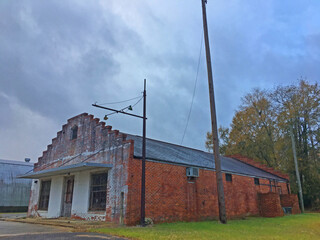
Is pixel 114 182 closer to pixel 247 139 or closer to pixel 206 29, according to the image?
pixel 206 29

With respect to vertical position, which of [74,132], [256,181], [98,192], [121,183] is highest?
[74,132]

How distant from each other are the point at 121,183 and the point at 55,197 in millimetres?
7863

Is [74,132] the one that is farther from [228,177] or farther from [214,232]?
[214,232]

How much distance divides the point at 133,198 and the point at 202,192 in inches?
232

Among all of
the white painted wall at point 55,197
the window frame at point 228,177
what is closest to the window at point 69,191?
the white painted wall at point 55,197

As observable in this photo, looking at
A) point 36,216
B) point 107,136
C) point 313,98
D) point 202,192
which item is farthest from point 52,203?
point 313,98

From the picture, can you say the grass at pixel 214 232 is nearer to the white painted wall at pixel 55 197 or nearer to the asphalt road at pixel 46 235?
the asphalt road at pixel 46 235

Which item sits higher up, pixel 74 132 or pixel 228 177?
pixel 74 132

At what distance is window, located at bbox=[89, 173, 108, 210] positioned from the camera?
51.6ft

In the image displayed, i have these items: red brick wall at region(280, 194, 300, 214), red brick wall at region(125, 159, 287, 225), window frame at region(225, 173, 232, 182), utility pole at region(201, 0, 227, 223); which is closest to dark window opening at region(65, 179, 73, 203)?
red brick wall at region(125, 159, 287, 225)

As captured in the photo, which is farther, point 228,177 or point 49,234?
point 228,177

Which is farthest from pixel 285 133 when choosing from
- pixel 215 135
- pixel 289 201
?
pixel 215 135

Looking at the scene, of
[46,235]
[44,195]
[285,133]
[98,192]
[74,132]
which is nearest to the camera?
[46,235]

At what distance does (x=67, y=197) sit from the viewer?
1889 cm
